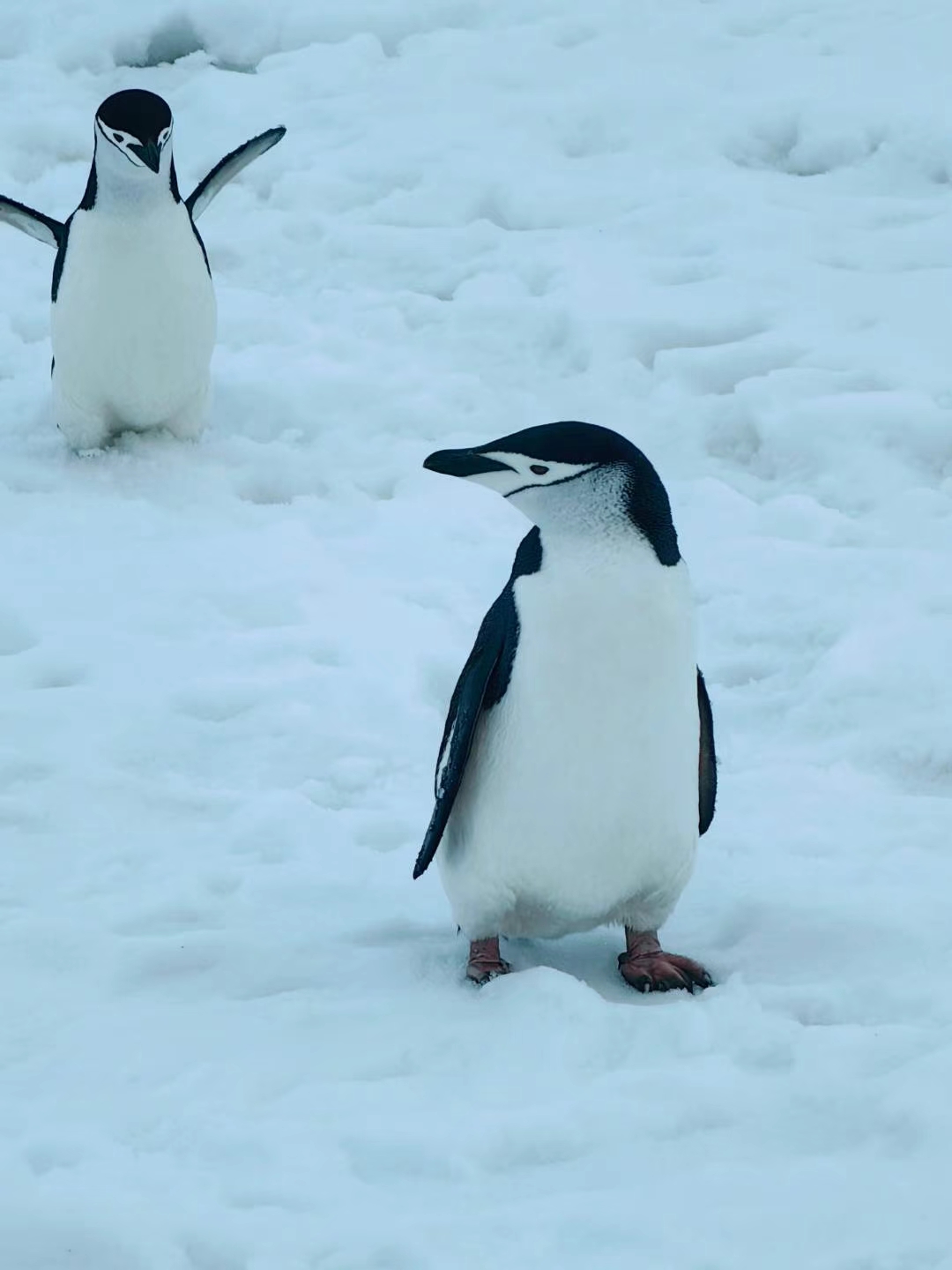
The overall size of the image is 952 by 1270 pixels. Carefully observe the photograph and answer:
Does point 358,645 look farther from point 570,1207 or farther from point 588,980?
point 570,1207

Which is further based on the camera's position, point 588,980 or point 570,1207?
point 588,980

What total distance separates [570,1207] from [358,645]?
2.02 metres

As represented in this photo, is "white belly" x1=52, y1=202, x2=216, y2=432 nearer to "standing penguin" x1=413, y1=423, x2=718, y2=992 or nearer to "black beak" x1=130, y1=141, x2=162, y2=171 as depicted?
"black beak" x1=130, y1=141, x2=162, y2=171

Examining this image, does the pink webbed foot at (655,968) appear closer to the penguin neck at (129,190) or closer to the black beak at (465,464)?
the black beak at (465,464)

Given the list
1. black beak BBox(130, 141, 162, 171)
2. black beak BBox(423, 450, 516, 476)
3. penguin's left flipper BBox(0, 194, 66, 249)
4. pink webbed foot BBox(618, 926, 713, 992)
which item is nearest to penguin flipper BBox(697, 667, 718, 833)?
pink webbed foot BBox(618, 926, 713, 992)

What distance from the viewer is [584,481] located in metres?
2.48

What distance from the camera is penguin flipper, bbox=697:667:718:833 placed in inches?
107

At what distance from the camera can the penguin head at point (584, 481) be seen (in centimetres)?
246

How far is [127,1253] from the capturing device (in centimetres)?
191

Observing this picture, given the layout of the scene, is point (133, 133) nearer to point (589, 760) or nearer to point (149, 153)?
point (149, 153)

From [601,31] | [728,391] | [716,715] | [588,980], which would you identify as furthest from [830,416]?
[601,31]

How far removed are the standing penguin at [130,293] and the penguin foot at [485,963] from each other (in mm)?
2563

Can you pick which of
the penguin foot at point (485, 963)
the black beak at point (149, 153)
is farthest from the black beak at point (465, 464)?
the black beak at point (149, 153)

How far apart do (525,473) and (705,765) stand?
0.58 meters
